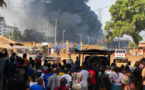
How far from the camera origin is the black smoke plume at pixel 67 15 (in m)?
139

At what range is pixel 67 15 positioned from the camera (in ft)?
478

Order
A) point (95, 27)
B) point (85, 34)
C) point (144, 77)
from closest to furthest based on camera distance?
point (144, 77) < point (85, 34) < point (95, 27)

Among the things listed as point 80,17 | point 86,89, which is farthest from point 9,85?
point 80,17

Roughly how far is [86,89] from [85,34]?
447 ft

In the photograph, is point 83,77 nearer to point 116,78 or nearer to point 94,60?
point 116,78

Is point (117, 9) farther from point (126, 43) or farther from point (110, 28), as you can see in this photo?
point (126, 43)

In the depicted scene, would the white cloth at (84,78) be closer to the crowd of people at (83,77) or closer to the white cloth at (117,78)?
the crowd of people at (83,77)

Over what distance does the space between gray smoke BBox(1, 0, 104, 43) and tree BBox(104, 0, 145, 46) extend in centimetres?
7217

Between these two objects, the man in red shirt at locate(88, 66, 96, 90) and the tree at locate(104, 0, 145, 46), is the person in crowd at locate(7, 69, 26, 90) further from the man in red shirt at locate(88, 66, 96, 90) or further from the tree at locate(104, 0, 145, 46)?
the tree at locate(104, 0, 145, 46)

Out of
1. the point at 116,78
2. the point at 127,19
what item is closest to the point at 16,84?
the point at 116,78

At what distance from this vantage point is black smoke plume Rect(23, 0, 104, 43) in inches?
5477

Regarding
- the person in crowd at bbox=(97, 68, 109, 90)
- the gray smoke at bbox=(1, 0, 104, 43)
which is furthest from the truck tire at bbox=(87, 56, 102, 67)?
the gray smoke at bbox=(1, 0, 104, 43)

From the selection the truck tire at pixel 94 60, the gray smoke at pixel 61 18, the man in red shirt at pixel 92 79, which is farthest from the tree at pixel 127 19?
the gray smoke at pixel 61 18

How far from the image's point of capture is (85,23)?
150250 mm
